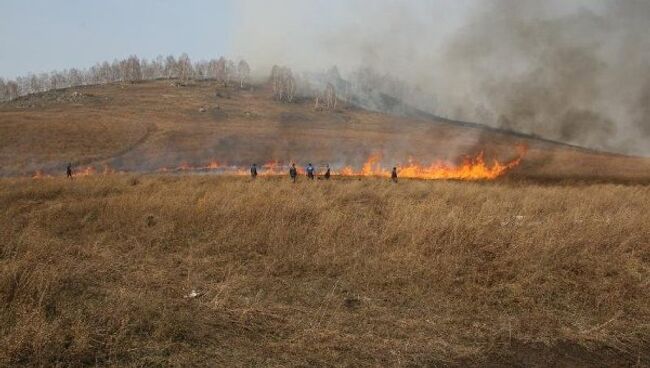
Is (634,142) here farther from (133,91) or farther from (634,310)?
(133,91)

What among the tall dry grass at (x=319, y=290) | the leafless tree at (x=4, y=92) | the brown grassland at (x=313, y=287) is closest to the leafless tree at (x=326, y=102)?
the leafless tree at (x=4, y=92)

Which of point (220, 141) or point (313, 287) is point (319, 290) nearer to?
point (313, 287)

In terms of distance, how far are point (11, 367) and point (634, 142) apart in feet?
321

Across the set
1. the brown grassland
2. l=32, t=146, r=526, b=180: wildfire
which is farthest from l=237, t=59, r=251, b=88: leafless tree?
the brown grassland

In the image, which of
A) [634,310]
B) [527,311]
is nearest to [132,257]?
[527,311]

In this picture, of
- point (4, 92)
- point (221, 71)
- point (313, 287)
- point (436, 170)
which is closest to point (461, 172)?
point (436, 170)

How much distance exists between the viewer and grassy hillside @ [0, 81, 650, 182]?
50188mm

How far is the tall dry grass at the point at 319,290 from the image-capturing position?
195 inches

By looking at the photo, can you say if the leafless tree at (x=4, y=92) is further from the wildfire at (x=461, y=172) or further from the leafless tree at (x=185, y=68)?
the wildfire at (x=461, y=172)

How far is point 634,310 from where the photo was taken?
6.31 m

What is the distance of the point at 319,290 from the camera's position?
682 cm

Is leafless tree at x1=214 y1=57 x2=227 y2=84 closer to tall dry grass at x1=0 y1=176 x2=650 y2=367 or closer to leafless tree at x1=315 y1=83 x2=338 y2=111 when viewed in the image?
leafless tree at x1=315 y1=83 x2=338 y2=111

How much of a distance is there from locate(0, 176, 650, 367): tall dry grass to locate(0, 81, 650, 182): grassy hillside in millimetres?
30393

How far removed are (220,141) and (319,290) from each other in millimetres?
63345
